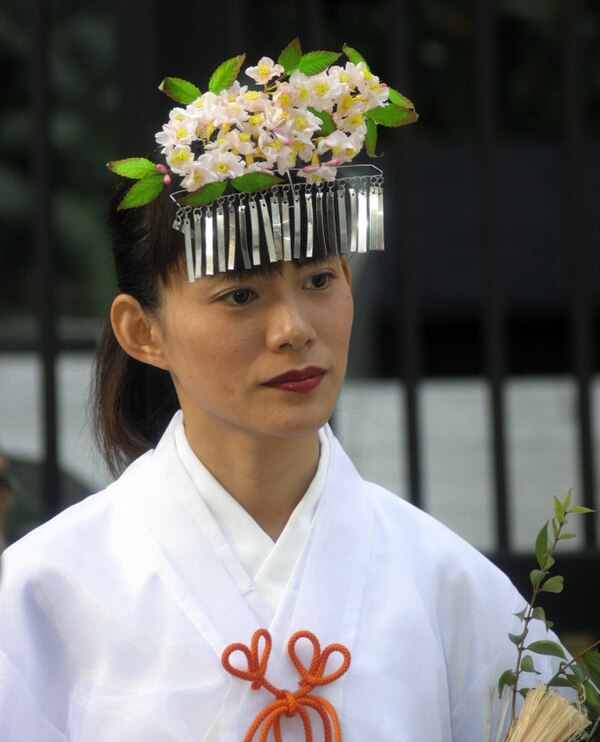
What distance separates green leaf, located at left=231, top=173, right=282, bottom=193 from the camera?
173 centimetres

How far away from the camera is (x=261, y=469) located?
74.5 inches

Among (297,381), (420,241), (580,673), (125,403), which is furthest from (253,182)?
(420,241)

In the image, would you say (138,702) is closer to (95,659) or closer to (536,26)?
(95,659)

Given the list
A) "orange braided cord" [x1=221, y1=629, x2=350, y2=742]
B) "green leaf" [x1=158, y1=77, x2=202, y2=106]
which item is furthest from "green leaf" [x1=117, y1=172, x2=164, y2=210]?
"orange braided cord" [x1=221, y1=629, x2=350, y2=742]

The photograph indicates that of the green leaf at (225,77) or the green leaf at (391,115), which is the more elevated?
the green leaf at (225,77)

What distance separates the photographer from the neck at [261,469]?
188 centimetres

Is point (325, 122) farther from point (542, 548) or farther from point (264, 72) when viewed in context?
point (542, 548)

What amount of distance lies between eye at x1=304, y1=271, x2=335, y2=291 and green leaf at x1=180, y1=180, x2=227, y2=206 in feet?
0.52

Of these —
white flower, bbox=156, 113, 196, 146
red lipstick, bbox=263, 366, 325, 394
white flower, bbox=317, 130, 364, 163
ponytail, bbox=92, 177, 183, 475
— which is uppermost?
white flower, bbox=156, 113, 196, 146

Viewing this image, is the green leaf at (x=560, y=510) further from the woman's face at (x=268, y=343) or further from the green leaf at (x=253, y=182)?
the green leaf at (x=253, y=182)

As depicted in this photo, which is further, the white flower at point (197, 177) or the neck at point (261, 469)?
the neck at point (261, 469)

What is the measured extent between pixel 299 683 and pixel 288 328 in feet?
1.47

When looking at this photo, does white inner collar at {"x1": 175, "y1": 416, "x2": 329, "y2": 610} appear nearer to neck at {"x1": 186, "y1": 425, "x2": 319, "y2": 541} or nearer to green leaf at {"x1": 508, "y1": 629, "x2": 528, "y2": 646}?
neck at {"x1": 186, "y1": 425, "x2": 319, "y2": 541}

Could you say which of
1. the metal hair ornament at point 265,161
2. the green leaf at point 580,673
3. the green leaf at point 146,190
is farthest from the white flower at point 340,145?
the green leaf at point 580,673
